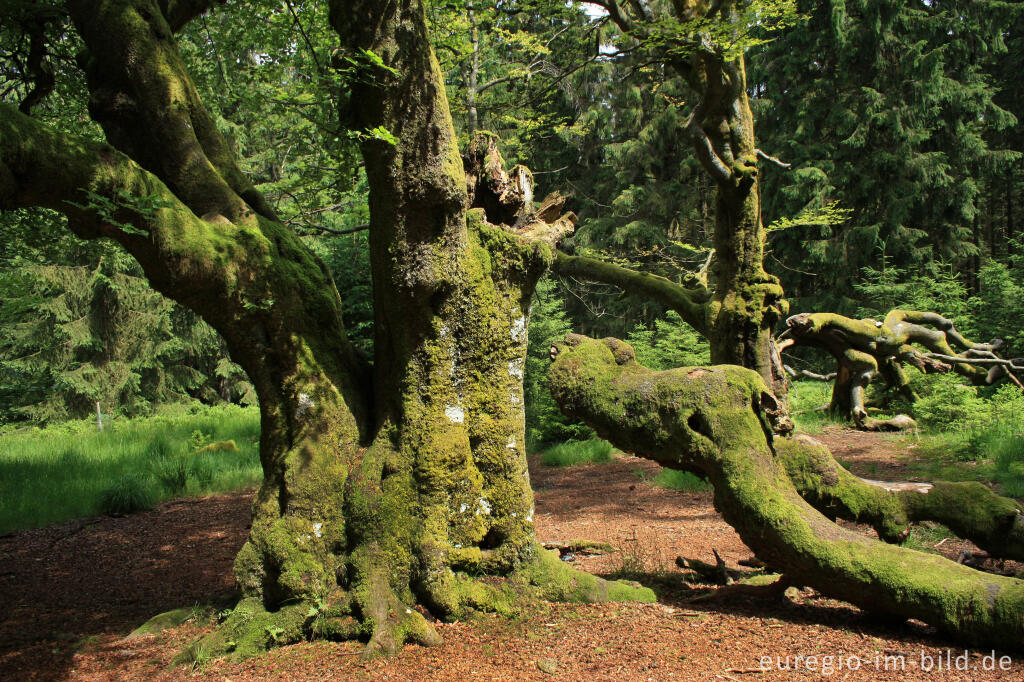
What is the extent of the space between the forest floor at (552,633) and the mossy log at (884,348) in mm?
5843

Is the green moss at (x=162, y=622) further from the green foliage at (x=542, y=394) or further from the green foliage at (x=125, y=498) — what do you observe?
the green foliage at (x=542, y=394)

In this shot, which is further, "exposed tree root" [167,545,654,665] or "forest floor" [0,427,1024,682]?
"exposed tree root" [167,545,654,665]

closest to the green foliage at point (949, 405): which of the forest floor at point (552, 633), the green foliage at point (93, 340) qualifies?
the forest floor at point (552, 633)

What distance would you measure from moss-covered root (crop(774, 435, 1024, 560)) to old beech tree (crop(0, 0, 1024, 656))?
0.01 m

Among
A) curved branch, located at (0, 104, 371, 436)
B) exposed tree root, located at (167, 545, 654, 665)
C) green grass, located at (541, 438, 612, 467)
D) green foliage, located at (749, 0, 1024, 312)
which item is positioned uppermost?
green foliage, located at (749, 0, 1024, 312)

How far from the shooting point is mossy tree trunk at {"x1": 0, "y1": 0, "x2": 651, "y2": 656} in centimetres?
374

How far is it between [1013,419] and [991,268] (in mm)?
7442

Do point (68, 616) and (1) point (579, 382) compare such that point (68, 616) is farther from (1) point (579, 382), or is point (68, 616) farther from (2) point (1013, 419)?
(2) point (1013, 419)

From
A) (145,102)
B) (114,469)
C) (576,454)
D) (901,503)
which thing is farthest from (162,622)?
(576,454)

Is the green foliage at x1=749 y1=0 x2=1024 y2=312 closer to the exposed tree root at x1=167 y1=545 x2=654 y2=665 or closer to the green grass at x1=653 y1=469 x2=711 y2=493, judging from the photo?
the green grass at x1=653 y1=469 x2=711 y2=493

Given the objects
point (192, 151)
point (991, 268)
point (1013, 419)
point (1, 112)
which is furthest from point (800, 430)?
point (1, 112)

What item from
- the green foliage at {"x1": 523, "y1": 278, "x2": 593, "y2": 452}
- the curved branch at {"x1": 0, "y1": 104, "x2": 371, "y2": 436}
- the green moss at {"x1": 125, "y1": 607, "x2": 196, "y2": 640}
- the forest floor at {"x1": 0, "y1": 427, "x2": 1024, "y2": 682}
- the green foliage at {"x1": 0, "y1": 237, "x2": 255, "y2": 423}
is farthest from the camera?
the green foliage at {"x1": 0, "y1": 237, "x2": 255, "y2": 423}

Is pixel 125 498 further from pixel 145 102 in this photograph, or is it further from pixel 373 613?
pixel 373 613

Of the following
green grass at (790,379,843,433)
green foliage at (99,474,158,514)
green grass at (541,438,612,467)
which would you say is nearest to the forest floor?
green foliage at (99,474,158,514)
